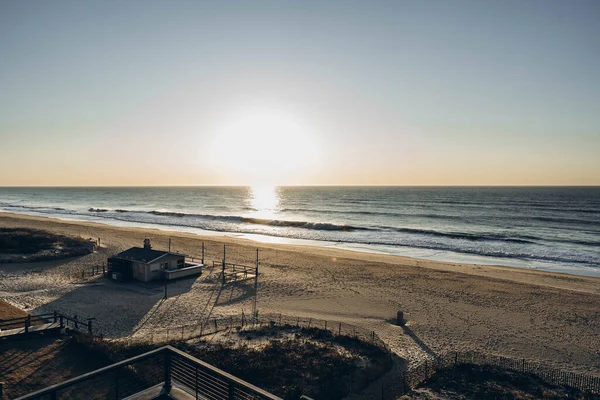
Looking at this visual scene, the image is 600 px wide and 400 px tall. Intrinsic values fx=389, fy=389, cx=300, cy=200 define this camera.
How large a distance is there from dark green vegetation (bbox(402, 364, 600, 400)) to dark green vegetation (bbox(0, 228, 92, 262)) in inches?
1515

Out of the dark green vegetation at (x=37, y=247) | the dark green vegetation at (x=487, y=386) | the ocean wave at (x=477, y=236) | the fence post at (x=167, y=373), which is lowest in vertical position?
the dark green vegetation at (x=487, y=386)

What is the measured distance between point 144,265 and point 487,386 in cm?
2600

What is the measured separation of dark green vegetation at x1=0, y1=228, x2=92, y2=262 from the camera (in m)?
39.4

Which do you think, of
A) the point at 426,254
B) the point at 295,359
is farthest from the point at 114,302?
the point at 426,254

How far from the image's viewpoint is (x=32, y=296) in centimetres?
2773

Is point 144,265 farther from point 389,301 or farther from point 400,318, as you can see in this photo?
point 400,318

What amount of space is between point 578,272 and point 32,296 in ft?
164

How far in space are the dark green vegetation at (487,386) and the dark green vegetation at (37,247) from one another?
126 ft

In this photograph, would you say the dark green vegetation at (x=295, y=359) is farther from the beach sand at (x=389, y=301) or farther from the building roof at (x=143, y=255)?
the building roof at (x=143, y=255)

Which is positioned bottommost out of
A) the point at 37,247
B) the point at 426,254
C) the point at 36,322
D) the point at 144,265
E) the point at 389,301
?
the point at 426,254

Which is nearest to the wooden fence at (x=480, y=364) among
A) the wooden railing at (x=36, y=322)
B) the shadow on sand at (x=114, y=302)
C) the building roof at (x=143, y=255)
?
the shadow on sand at (x=114, y=302)

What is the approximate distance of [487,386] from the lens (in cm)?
1577

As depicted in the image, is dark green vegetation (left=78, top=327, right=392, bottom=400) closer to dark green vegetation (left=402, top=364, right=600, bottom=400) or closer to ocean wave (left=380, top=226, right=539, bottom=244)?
dark green vegetation (left=402, top=364, right=600, bottom=400)

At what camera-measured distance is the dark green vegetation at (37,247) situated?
3941 cm
